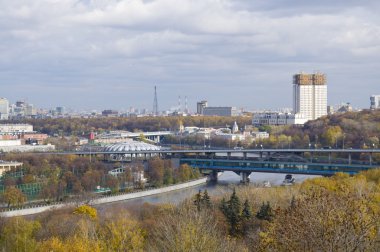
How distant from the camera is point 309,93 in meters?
51.1

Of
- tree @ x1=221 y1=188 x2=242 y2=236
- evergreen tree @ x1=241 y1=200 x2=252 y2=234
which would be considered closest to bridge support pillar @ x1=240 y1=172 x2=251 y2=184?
tree @ x1=221 y1=188 x2=242 y2=236

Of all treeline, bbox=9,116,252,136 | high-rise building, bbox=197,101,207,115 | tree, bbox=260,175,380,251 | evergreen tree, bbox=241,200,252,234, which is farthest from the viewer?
high-rise building, bbox=197,101,207,115

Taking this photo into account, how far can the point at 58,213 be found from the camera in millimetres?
10797

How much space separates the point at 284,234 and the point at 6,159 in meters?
18.5

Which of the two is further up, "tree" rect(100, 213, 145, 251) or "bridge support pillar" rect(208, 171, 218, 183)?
"tree" rect(100, 213, 145, 251)

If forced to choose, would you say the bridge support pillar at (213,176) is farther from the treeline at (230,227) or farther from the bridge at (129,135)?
the bridge at (129,135)

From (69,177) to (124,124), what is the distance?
32.6m

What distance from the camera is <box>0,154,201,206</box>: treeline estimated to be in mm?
14912

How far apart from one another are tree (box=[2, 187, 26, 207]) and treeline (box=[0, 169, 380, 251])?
2.62m

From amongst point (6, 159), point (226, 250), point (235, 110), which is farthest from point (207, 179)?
point (235, 110)

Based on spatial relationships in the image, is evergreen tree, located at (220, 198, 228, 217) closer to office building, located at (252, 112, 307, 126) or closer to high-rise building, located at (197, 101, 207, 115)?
office building, located at (252, 112, 307, 126)

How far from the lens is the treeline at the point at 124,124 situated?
45.6m

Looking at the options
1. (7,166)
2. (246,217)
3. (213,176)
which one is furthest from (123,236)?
(213,176)

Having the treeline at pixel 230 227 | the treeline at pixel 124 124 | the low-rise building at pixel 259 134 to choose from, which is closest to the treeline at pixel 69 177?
the treeline at pixel 230 227
